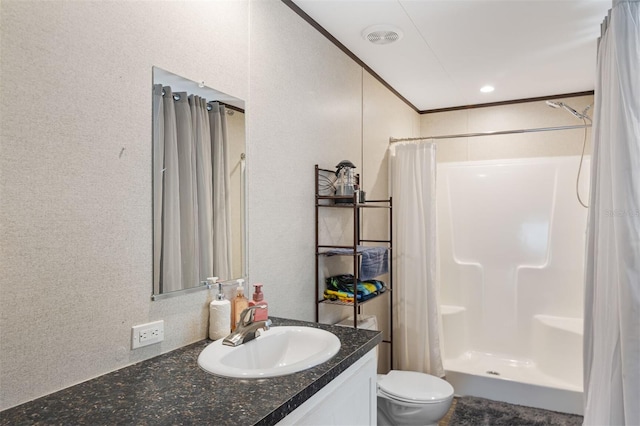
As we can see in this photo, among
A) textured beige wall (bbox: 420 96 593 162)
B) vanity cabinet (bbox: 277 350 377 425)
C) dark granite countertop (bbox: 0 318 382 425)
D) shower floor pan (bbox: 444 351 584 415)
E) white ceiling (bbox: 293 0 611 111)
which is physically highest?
white ceiling (bbox: 293 0 611 111)

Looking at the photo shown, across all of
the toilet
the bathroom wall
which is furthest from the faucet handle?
the toilet

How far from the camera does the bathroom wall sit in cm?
103

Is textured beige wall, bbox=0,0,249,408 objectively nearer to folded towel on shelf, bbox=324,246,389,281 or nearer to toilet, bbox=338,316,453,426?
folded towel on shelf, bbox=324,246,389,281

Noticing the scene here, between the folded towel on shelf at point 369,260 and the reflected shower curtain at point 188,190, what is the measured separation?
81 centimetres

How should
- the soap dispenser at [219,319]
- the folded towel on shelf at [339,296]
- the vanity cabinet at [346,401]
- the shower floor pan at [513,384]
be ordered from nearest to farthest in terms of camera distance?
1. the vanity cabinet at [346,401]
2. the soap dispenser at [219,319]
3. the folded towel on shelf at [339,296]
4. the shower floor pan at [513,384]

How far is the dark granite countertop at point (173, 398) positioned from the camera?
0.95m

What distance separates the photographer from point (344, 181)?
2.36 metres

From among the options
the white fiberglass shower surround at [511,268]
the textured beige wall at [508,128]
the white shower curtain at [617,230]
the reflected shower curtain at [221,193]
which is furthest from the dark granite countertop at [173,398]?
the textured beige wall at [508,128]

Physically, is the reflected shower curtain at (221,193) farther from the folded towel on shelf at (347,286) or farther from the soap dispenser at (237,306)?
the folded towel on shelf at (347,286)

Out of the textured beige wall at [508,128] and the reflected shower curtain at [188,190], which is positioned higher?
the textured beige wall at [508,128]

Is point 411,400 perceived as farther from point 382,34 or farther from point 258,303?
point 382,34

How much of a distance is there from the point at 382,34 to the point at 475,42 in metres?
0.59

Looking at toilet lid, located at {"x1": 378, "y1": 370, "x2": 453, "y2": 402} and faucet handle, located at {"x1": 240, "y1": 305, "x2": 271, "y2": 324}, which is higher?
faucet handle, located at {"x1": 240, "y1": 305, "x2": 271, "y2": 324}

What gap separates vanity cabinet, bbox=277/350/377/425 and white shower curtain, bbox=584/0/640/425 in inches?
37.1
